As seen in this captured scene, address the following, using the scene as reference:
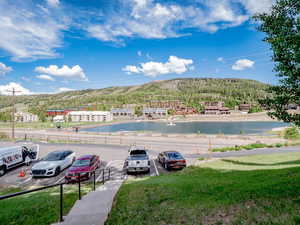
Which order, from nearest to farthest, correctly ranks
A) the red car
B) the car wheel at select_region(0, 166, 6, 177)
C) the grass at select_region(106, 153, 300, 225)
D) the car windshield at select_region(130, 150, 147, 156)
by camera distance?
1. the grass at select_region(106, 153, 300, 225)
2. the red car
3. the car wheel at select_region(0, 166, 6, 177)
4. the car windshield at select_region(130, 150, 147, 156)

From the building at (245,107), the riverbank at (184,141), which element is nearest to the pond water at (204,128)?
the riverbank at (184,141)

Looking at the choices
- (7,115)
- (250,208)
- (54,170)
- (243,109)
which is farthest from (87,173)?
(243,109)

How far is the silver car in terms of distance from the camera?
567 inches

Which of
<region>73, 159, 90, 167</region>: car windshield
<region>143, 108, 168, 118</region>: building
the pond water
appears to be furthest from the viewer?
<region>143, 108, 168, 118</region>: building

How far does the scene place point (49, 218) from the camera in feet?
18.0

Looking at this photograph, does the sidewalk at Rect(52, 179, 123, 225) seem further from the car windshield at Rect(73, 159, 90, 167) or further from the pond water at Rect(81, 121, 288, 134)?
the pond water at Rect(81, 121, 288, 134)

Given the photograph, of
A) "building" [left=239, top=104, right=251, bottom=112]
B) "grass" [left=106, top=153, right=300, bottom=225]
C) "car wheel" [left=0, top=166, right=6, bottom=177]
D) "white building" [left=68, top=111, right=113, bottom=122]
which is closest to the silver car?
"car wheel" [left=0, top=166, right=6, bottom=177]

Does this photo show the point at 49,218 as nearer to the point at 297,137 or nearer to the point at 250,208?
the point at 250,208

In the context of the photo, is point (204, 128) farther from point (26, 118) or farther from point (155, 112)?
point (26, 118)

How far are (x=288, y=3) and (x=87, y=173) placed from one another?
14524 millimetres

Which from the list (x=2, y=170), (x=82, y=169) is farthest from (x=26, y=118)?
(x=82, y=169)

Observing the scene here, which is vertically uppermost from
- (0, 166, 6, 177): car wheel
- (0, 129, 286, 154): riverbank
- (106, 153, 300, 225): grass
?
(106, 153, 300, 225): grass

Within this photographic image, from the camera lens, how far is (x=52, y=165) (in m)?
14.8

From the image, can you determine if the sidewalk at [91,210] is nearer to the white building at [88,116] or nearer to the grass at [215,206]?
the grass at [215,206]
